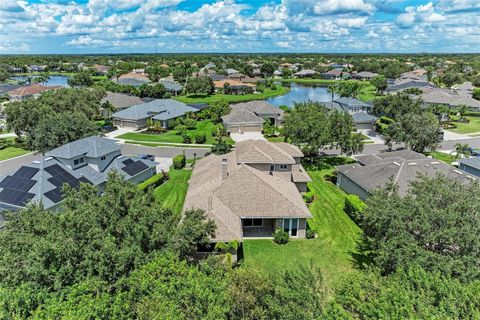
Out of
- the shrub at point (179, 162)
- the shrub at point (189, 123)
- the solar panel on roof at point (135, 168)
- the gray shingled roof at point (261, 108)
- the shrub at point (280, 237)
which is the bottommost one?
the shrub at point (280, 237)

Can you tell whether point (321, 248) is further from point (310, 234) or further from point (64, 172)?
point (64, 172)

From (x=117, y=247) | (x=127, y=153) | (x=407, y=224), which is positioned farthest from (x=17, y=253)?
(x=127, y=153)

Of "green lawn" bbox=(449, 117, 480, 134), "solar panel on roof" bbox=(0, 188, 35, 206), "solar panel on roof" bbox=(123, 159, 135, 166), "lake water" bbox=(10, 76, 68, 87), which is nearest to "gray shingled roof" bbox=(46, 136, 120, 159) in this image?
"solar panel on roof" bbox=(123, 159, 135, 166)

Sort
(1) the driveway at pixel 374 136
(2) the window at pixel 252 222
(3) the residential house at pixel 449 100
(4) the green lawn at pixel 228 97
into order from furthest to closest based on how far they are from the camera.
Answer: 1. (4) the green lawn at pixel 228 97
2. (3) the residential house at pixel 449 100
3. (1) the driveway at pixel 374 136
4. (2) the window at pixel 252 222

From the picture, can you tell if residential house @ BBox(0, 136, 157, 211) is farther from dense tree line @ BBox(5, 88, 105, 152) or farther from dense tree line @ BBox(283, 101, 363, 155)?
dense tree line @ BBox(283, 101, 363, 155)

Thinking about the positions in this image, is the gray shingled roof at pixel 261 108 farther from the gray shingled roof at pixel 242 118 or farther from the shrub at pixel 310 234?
the shrub at pixel 310 234

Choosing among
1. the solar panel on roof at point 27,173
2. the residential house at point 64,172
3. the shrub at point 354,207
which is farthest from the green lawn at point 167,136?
the shrub at point 354,207
